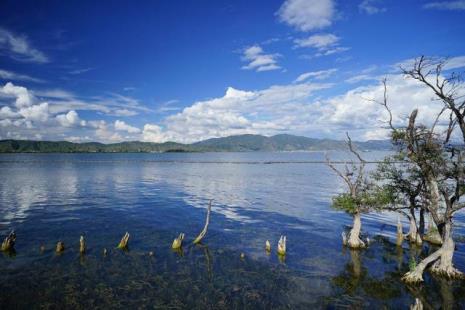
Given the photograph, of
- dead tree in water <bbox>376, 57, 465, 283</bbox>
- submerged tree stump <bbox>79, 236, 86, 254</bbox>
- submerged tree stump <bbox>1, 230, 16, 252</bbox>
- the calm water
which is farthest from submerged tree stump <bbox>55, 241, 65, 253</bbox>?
dead tree in water <bbox>376, 57, 465, 283</bbox>

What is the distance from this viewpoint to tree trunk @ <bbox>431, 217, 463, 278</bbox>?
83.6ft

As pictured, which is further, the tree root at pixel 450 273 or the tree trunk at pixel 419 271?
the tree root at pixel 450 273

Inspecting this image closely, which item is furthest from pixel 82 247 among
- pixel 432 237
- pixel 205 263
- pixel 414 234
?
pixel 432 237

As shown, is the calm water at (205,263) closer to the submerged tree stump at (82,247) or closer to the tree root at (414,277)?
the tree root at (414,277)

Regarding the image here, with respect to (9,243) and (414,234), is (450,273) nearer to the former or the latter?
(414,234)

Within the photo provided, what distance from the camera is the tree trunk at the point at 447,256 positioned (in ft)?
83.6

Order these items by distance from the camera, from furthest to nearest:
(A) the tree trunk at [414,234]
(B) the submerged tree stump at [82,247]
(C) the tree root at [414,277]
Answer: (A) the tree trunk at [414,234]
(B) the submerged tree stump at [82,247]
(C) the tree root at [414,277]

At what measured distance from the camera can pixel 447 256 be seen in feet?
86.5

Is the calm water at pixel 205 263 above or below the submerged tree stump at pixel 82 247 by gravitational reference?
below

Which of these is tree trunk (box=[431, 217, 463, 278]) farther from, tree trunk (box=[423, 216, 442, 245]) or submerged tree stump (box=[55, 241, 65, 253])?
submerged tree stump (box=[55, 241, 65, 253])

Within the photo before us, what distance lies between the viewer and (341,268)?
3042 cm

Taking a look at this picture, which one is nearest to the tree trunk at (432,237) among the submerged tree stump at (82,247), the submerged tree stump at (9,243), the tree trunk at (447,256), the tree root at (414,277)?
the tree trunk at (447,256)

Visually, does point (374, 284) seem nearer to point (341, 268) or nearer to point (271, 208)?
point (341, 268)

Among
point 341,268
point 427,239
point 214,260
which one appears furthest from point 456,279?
point 214,260
